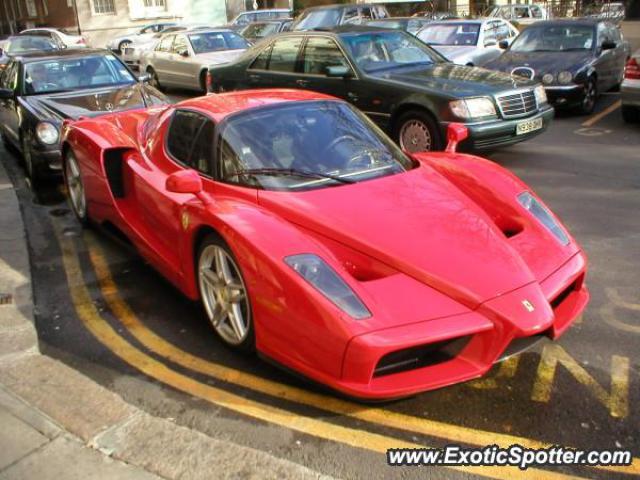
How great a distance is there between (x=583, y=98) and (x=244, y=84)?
5265 millimetres

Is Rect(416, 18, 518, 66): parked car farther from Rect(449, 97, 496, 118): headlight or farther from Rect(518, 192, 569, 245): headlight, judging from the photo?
Rect(518, 192, 569, 245): headlight

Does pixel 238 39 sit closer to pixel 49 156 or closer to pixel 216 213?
pixel 49 156

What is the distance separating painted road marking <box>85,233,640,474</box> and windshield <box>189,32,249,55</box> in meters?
11.1

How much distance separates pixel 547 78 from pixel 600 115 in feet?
3.85

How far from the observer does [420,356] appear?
110 inches

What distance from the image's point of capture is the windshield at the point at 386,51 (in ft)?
26.4

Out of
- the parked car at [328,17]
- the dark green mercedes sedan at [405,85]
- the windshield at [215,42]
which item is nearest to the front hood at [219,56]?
the windshield at [215,42]

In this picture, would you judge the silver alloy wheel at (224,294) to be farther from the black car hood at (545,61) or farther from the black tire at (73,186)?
the black car hood at (545,61)

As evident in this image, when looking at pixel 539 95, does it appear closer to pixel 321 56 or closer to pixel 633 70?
pixel 633 70

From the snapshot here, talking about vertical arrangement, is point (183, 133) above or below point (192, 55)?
below

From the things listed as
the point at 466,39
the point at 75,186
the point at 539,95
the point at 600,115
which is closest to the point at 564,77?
the point at 600,115

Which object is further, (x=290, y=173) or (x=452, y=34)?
(x=452, y=34)

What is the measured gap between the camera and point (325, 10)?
16734mm

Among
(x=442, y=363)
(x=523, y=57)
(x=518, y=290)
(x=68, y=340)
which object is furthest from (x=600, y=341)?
(x=523, y=57)
